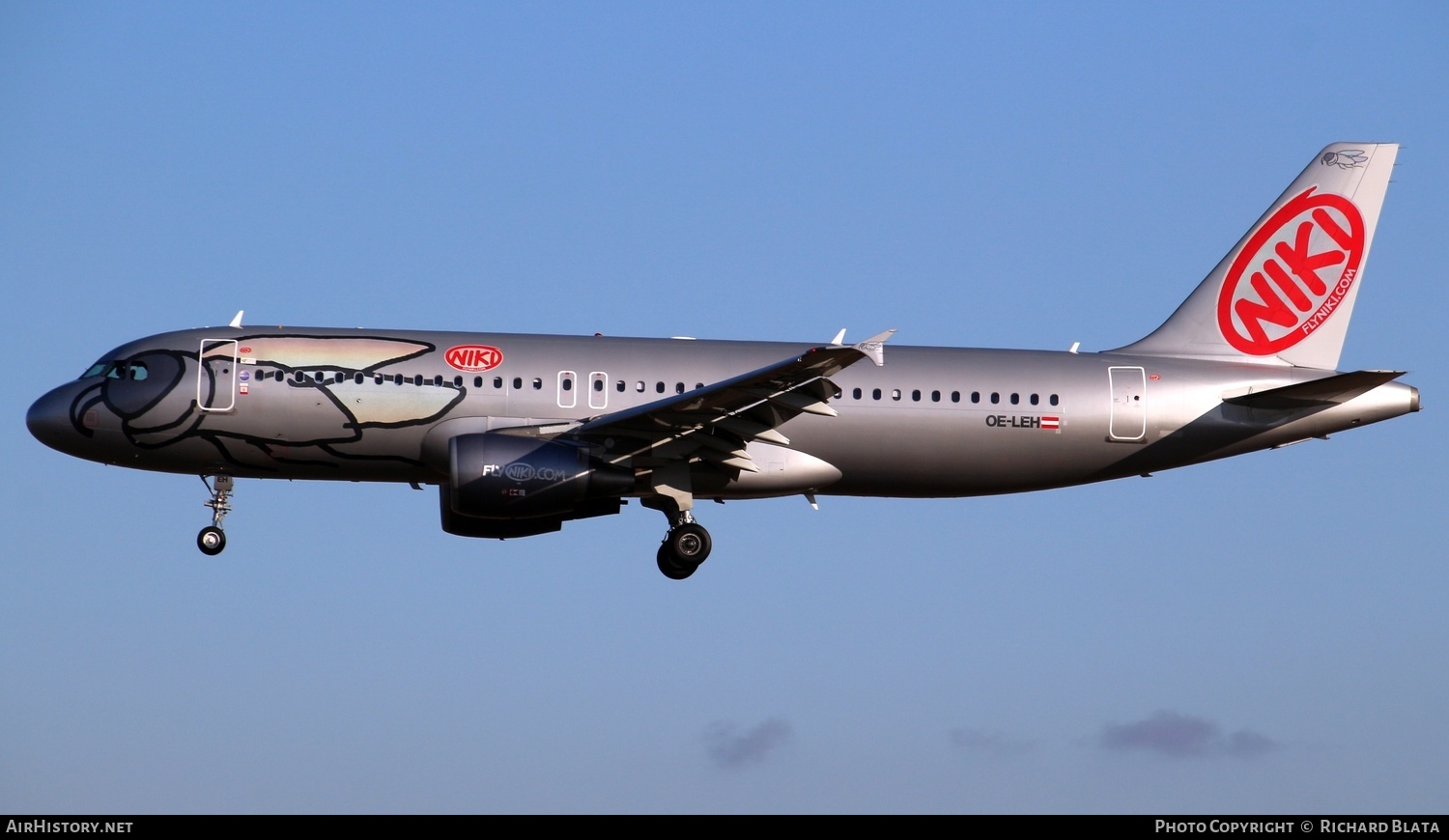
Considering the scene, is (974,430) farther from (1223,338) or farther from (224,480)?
(224,480)

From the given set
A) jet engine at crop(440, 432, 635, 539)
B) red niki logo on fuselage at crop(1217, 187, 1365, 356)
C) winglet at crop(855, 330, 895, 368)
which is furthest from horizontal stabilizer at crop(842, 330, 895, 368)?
red niki logo on fuselage at crop(1217, 187, 1365, 356)

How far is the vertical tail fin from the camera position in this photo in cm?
4406

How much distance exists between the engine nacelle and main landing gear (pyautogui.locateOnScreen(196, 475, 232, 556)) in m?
5.90

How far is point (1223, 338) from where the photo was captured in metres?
44.2

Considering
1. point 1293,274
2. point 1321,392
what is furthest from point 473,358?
point 1293,274

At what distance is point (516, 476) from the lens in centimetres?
3834

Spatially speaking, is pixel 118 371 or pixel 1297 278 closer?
pixel 118 371

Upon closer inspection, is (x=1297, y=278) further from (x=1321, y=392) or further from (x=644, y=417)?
(x=644, y=417)

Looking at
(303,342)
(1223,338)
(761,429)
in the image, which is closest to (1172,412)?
(1223,338)

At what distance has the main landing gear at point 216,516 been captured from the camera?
41406mm

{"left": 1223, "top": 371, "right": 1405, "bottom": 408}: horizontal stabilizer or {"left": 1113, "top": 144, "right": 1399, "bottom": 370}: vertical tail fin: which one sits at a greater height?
{"left": 1113, "top": 144, "right": 1399, "bottom": 370}: vertical tail fin

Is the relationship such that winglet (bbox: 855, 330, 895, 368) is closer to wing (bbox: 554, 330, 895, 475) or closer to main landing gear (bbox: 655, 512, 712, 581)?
wing (bbox: 554, 330, 895, 475)

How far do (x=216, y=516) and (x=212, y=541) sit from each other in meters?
0.57
